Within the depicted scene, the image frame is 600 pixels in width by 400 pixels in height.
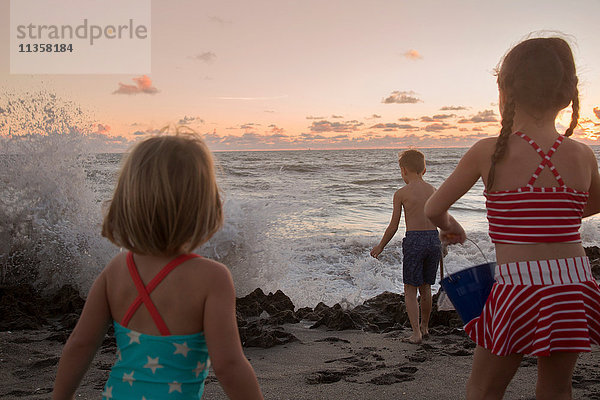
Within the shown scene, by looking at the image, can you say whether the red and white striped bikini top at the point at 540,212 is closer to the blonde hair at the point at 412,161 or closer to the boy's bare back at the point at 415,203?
the boy's bare back at the point at 415,203

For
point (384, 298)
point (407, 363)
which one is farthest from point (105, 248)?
point (407, 363)

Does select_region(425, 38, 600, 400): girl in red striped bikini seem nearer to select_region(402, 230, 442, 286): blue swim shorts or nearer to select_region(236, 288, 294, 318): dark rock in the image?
select_region(402, 230, 442, 286): blue swim shorts

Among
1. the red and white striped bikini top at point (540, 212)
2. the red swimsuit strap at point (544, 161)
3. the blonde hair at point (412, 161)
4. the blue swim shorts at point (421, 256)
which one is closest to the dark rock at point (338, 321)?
the blue swim shorts at point (421, 256)

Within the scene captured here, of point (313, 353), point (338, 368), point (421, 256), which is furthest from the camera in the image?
point (421, 256)

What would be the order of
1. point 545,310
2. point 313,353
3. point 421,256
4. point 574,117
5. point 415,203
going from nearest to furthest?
point 545,310 → point 574,117 → point 313,353 → point 421,256 → point 415,203

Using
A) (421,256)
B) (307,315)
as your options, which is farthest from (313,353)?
(421,256)

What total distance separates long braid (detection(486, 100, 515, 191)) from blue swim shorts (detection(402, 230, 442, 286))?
314 cm

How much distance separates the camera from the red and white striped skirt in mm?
1797

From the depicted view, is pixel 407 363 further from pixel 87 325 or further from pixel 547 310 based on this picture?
pixel 87 325

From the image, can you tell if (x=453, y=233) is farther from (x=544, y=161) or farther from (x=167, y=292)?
(x=167, y=292)

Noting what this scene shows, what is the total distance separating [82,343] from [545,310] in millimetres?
1492

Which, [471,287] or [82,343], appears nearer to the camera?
[82,343]

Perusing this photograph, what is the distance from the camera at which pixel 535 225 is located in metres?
1.86

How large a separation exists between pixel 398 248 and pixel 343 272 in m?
1.74
